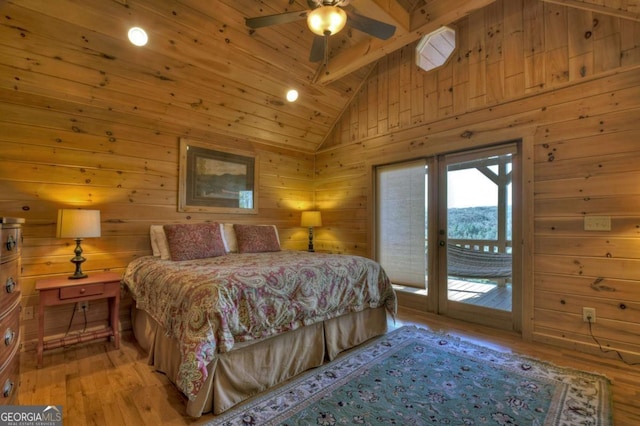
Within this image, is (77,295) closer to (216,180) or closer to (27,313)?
(27,313)

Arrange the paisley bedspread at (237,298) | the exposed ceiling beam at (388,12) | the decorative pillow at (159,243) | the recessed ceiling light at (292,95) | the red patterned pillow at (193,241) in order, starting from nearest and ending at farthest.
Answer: the paisley bedspread at (237,298) → the exposed ceiling beam at (388,12) → the red patterned pillow at (193,241) → the decorative pillow at (159,243) → the recessed ceiling light at (292,95)

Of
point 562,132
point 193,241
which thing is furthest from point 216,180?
point 562,132

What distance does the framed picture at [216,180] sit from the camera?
354 cm

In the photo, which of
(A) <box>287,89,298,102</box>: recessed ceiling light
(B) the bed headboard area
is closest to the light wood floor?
(B) the bed headboard area

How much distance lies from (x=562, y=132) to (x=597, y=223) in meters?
0.84

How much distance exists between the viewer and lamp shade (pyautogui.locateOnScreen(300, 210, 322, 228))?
177 inches

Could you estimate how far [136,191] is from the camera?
3205mm

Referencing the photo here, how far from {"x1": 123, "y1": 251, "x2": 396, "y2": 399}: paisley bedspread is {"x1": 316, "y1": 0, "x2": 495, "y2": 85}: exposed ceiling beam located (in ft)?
7.34

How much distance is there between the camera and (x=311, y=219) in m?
4.50

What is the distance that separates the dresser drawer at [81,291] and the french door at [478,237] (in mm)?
3406

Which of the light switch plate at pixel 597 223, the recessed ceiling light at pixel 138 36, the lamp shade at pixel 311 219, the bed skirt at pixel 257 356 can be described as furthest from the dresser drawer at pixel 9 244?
the light switch plate at pixel 597 223

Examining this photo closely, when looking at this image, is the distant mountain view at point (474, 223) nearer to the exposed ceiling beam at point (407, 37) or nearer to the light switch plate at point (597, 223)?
the light switch plate at point (597, 223)

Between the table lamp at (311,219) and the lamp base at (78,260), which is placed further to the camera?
the table lamp at (311,219)

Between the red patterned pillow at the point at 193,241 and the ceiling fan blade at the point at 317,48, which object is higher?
the ceiling fan blade at the point at 317,48
